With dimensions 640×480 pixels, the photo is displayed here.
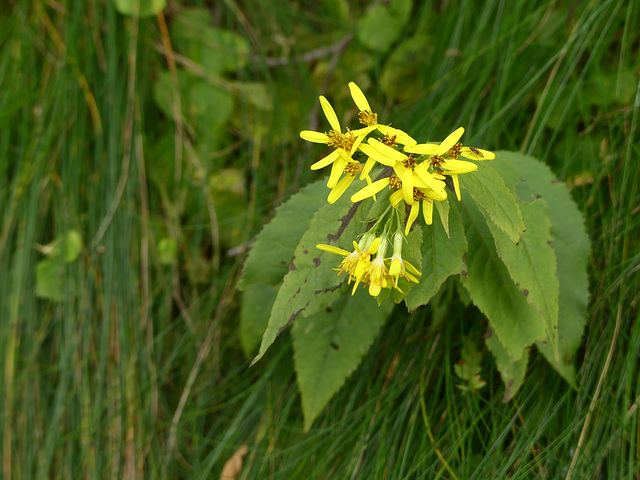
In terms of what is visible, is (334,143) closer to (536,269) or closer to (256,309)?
(536,269)

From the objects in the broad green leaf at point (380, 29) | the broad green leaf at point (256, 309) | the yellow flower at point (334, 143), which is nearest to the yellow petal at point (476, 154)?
the yellow flower at point (334, 143)

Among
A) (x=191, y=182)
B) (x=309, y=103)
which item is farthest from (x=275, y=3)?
(x=191, y=182)

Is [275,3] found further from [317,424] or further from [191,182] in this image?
[317,424]

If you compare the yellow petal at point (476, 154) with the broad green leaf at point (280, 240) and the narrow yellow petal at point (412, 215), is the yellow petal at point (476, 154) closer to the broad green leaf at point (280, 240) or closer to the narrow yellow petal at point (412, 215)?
the narrow yellow petal at point (412, 215)

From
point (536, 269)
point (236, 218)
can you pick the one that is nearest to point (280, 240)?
point (536, 269)

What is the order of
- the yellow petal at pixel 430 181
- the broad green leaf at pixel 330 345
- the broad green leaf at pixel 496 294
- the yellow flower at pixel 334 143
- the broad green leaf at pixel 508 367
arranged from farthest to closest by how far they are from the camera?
the broad green leaf at pixel 330 345 < the broad green leaf at pixel 508 367 < the broad green leaf at pixel 496 294 < the yellow flower at pixel 334 143 < the yellow petal at pixel 430 181

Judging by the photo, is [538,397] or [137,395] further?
[137,395]
